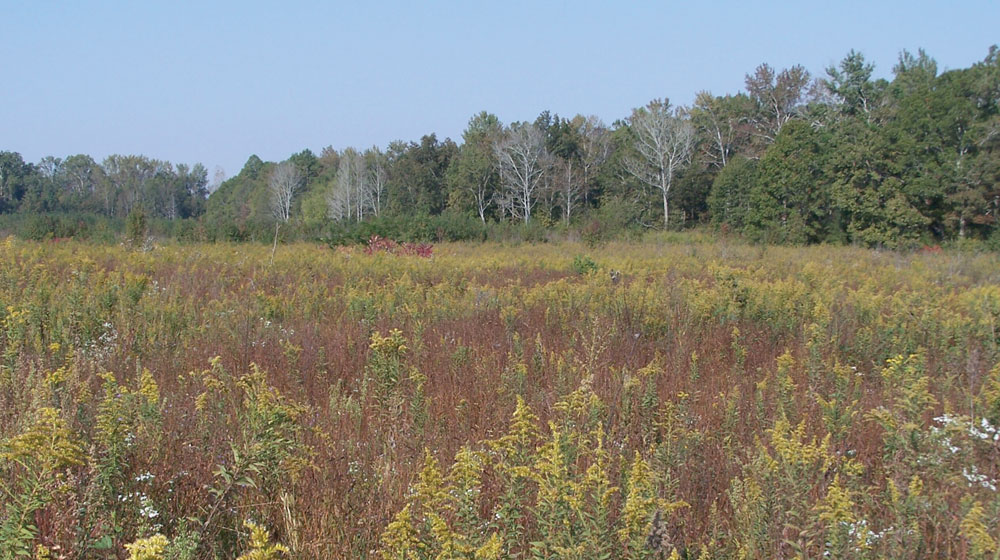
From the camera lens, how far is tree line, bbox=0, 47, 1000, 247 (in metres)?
31.8

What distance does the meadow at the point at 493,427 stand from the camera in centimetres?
203

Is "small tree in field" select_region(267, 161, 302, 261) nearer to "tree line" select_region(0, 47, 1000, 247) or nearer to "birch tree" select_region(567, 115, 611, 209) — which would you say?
"tree line" select_region(0, 47, 1000, 247)

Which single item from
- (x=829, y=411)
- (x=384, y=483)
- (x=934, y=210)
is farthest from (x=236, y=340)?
(x=934, y=210)

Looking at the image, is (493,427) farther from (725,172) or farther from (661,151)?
(661,151)

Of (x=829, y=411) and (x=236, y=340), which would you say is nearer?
(x=829, y=411)

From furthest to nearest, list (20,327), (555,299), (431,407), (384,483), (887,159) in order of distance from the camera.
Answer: (887,159) → (555,299) → (20,327) → (431,407) → (384,483)

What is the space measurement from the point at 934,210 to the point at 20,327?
37907 millimetres

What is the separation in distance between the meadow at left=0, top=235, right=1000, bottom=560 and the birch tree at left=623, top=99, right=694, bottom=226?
4082 centimetres

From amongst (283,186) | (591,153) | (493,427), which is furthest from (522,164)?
(493,427)

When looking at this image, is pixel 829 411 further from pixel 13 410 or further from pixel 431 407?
pixel 13 410

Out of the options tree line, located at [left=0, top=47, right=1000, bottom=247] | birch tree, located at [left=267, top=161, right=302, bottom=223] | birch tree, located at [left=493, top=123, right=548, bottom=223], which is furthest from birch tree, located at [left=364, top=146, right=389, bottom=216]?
birch tree, located at [left=493, top=123, right=548, bottom=223]

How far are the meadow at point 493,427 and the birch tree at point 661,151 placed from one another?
4082 centimetres

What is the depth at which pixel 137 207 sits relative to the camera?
16.7 meters

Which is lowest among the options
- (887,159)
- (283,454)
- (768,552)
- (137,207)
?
(768,552)
